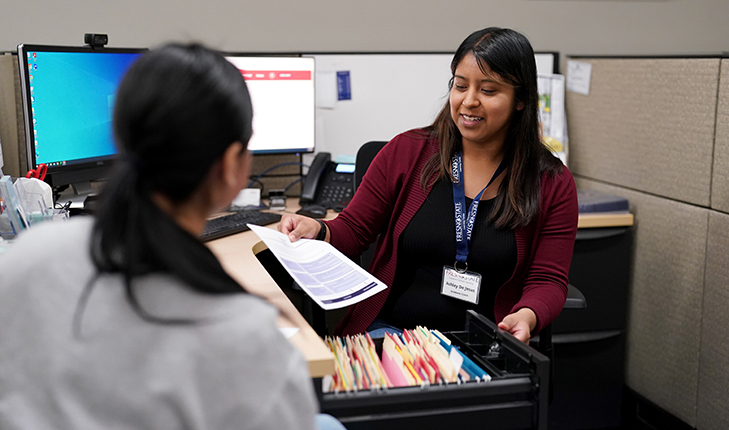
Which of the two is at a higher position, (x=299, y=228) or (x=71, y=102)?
(x=71, y=102)

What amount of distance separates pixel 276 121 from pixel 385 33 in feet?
1.93

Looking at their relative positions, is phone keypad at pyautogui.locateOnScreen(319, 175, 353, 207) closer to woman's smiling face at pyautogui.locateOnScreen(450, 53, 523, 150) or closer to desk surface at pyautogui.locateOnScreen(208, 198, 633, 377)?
desk surface at pyautogui.locateOnScreen(208, 198, 633, 377)

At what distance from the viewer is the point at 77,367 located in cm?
59

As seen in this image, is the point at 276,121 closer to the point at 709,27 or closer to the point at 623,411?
the point at 623,411

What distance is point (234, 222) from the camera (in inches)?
71.7

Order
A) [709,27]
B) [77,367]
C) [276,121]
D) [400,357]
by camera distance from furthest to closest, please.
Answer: [709,27] → [276,121] → [400,357] → [77,367]

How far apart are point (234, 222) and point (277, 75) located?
593mm

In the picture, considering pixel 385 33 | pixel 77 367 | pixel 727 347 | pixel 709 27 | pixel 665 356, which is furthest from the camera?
pixel 709 27

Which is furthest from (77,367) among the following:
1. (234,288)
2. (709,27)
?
(709,27)

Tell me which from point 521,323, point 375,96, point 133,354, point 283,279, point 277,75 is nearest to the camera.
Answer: point 133,354

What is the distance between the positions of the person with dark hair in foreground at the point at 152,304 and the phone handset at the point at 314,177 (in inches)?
60.1

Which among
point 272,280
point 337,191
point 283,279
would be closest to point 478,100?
point 272,280

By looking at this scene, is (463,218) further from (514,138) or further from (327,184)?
(327,184)

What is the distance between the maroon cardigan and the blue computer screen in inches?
25.6
